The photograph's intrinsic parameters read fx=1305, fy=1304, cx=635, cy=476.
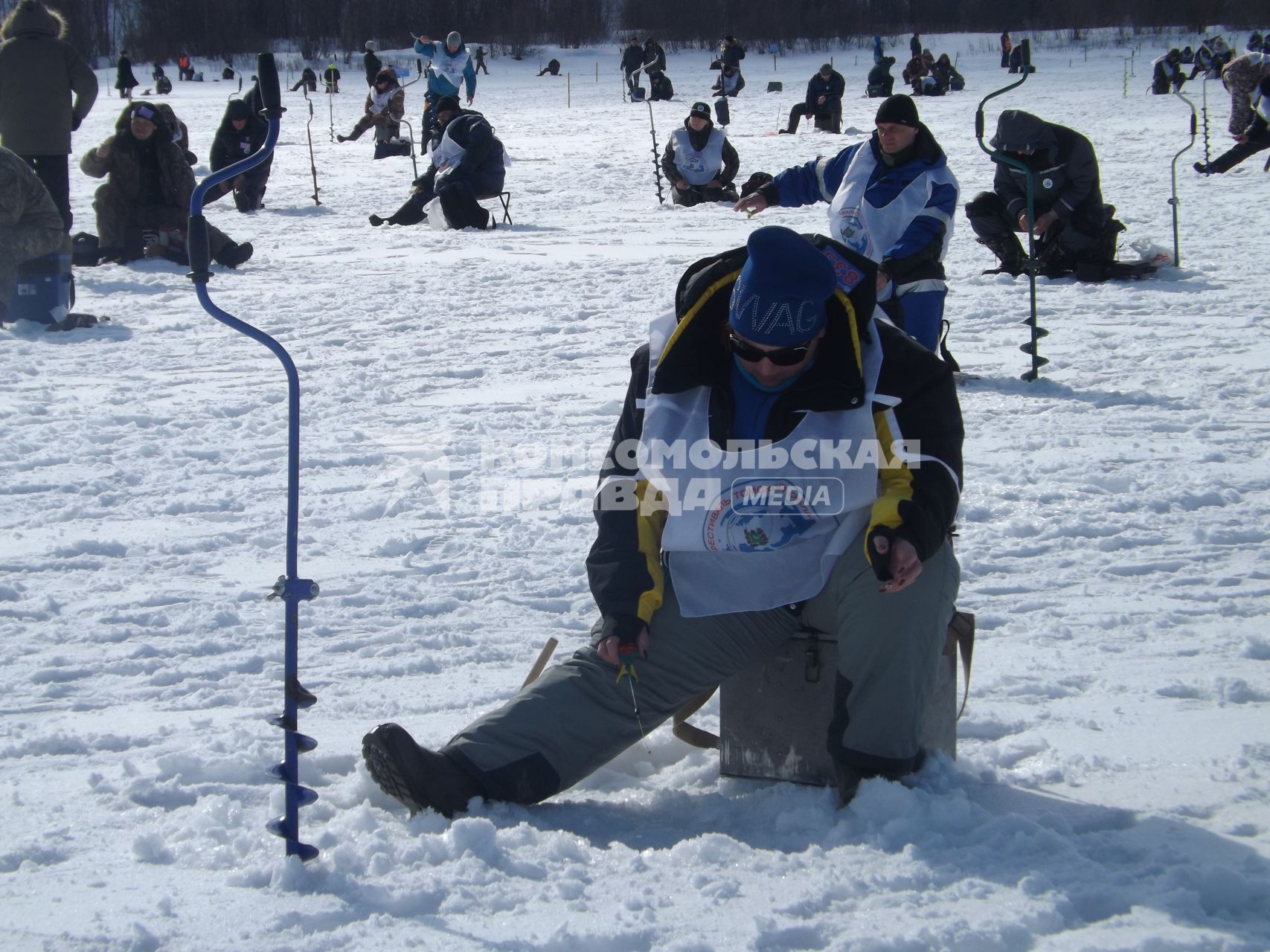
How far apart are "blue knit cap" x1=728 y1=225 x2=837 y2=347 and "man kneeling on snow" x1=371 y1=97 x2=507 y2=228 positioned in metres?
8.81

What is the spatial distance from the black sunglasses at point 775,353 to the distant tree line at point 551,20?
39.2 metres

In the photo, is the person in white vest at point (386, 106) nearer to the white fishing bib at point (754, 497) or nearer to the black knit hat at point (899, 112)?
the black knit hat at point (899, 112)

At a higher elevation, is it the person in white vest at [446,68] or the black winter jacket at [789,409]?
the person in white vest at [446,68]

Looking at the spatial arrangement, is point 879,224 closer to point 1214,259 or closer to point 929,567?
point 929,567

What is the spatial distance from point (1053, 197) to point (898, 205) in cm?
350

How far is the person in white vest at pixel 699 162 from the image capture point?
11758mm

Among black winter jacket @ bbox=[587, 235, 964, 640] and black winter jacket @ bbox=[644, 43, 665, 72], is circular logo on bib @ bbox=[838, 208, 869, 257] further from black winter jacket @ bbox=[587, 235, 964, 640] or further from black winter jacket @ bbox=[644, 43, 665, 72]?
black winter jacket @ bbox=[644, 43, 665, 72]

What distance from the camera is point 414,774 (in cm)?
230

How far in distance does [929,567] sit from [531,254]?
24.8ft

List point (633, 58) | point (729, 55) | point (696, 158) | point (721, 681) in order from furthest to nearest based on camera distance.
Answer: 1. point (633, 58)
2. point (729, 55)
3. point (696, 158)
4. point (721, 681)

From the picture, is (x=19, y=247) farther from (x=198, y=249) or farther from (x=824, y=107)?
(x=824, y=107)

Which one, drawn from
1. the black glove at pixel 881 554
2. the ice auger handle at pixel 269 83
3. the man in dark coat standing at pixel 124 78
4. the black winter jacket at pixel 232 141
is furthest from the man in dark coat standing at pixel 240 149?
the man in dark coat standing at pixel 124 78

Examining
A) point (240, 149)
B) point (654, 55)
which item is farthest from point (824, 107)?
point (654, 55)

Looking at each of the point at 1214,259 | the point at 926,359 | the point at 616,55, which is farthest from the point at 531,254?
the point at 616,55
